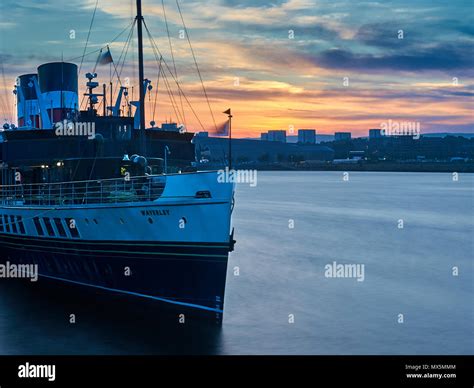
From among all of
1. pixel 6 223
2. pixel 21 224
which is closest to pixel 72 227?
pixel 21 224

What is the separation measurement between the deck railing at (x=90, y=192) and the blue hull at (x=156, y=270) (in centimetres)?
202

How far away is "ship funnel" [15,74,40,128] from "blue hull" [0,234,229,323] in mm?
17018

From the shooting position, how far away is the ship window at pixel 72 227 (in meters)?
30.3

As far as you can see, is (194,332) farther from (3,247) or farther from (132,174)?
(3,247)

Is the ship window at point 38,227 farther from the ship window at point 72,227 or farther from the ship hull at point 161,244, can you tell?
the ship window at point 72,227

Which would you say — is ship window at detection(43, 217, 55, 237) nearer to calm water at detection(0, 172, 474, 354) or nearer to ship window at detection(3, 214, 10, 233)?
calm water at detection(0, 172, 474, 354)

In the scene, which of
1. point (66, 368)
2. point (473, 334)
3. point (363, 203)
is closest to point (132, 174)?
point (66, 368)

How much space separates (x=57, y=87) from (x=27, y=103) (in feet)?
13.6

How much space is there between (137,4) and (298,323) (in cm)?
1667

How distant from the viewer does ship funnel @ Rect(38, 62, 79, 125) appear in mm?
44031

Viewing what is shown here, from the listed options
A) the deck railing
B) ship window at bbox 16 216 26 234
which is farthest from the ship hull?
ship window at bbox 16 216 26 234

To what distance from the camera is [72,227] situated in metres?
30.6
